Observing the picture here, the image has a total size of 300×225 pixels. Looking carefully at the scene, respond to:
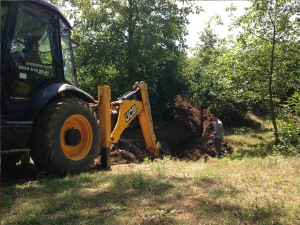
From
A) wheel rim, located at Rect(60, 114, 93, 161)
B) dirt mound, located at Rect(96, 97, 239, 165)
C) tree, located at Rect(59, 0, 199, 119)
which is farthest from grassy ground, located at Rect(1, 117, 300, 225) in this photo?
tree, located at Rect(59, 0, 199, 119)

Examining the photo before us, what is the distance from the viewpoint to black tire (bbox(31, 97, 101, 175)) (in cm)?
511

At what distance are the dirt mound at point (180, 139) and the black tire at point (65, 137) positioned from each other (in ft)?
8.55

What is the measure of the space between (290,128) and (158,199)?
7.15 metres

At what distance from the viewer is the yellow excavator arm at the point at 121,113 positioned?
677 centimetres

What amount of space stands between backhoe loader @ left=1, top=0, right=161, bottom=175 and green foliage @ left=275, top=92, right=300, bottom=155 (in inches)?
231

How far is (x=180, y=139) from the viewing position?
45.8 ft

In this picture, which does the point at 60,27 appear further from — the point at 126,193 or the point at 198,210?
the point at 198,210

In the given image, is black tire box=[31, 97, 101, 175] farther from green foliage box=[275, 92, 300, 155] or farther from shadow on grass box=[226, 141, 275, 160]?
shadow on grass box=[226, 141, 275, 160]

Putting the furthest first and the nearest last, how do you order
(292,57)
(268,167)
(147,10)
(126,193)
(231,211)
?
1. (147,10)
2. (292,57)
3. (268,167)
4. (126,193)
5. (231,211)

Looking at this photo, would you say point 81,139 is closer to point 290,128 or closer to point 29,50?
point 29,50

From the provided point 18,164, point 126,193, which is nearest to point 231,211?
point 126,193

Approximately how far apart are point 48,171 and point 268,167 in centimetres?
427

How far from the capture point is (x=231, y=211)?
3.42 m

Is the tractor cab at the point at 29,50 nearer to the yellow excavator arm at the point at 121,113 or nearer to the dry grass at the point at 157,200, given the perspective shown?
the yellow excavator arm at the point at 121,113
